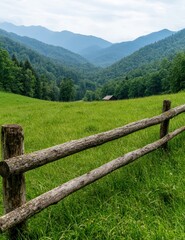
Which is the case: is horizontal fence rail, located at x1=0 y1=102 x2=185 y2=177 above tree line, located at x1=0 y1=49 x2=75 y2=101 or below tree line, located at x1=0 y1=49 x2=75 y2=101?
above

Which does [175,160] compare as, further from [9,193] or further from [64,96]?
[64,96]

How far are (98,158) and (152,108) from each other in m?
9.42

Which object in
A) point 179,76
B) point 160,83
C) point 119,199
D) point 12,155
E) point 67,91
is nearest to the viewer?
point 12,155

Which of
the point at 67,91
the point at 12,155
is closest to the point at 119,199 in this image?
the point at 12,155

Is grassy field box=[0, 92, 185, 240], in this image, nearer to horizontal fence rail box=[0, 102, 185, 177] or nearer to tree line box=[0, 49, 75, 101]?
horizontal fence rail box=[0, 102, 185, 177]

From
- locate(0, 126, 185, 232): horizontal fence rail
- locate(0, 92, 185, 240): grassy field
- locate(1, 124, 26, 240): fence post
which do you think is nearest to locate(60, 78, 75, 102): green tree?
locate(0, 92, 185, 240): grassy field

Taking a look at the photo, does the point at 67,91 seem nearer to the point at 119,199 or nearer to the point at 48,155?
the point at 119,199

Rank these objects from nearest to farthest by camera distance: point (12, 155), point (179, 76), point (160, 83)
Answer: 1. point (12, 155)
2. point (179, 76)
3. point (160, 83)

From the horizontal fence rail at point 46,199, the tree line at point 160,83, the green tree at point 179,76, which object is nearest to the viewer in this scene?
the horizontal fence rail at point 46,199

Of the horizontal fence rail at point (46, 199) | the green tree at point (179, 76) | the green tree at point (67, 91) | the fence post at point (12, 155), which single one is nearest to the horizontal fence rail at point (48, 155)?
the fence post at point (12, 155)

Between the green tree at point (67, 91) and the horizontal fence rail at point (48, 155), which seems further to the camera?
the green tree at point (67, 91)

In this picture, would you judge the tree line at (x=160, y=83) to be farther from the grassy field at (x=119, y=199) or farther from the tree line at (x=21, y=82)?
the grassy field at (x=119, y=199)

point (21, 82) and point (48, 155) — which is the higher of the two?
point (48, 155)

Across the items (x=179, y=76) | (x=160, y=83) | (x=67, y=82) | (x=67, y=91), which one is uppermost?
(x=179, y=76)
